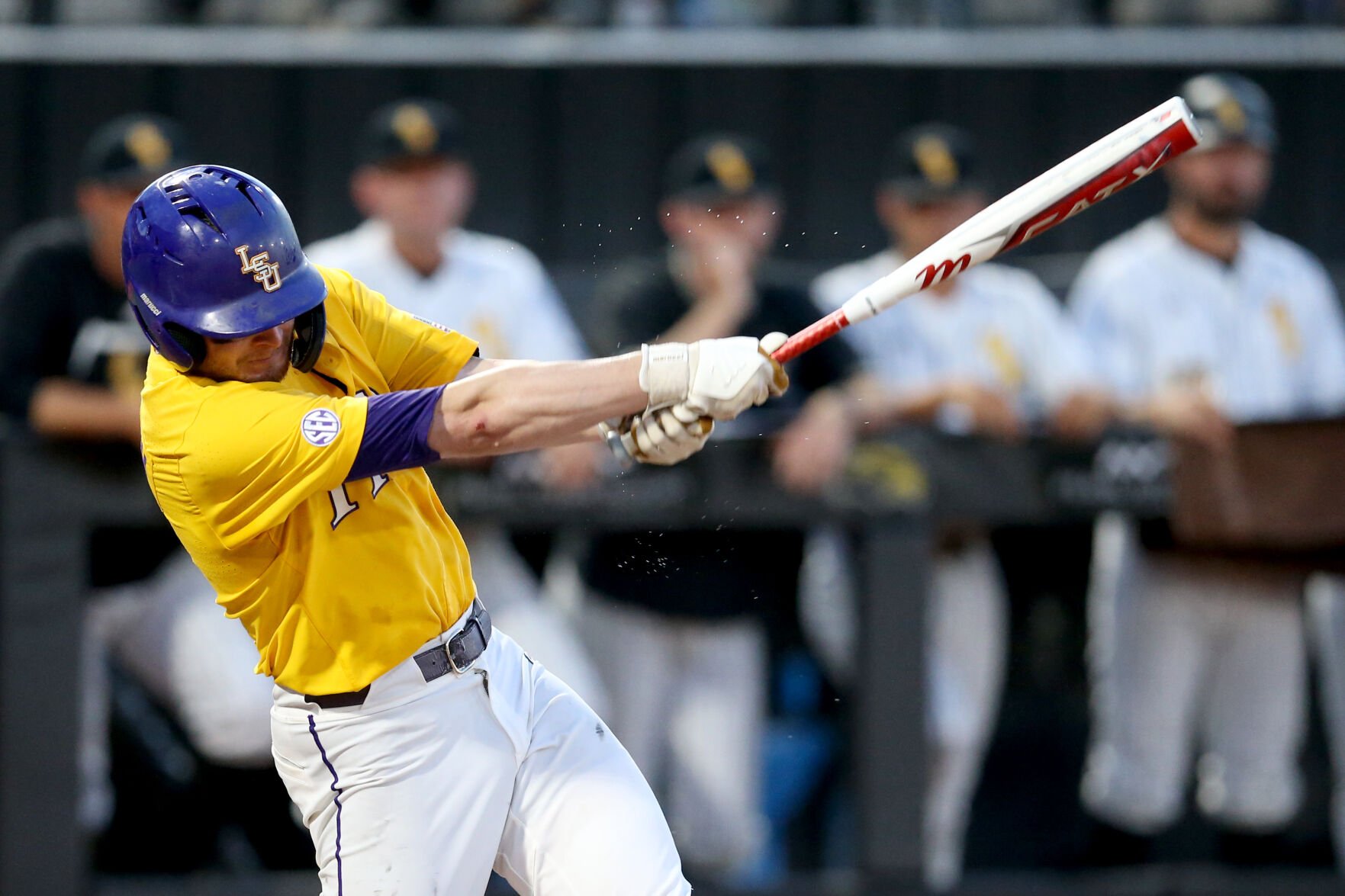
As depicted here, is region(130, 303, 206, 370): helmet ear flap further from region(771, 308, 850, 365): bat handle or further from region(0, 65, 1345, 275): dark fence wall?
region(0, 65, 1345, 275): dark fence wall

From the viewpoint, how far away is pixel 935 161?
530cm

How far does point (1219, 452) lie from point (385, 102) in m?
3.35

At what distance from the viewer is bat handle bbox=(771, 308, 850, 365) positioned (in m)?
2.77

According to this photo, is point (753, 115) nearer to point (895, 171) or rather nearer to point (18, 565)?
point (895, 171)

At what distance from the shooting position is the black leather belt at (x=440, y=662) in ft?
9.26

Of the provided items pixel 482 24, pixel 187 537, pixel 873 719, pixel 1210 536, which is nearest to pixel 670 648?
pixel 873 719

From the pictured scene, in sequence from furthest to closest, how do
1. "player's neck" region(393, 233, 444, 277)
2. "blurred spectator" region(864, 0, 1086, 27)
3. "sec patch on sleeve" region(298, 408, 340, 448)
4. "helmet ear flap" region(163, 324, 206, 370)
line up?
1. "blurred spectator" region(864, 0, 1086, 27)
2. "player's neck" region(393, 233, 444, 277)
3. "helmet ear flap" region(163, 324, 206, 370)
4. "sec patch on sleeve" region(298, 408, 340, 448)

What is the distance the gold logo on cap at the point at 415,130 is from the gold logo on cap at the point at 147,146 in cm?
68

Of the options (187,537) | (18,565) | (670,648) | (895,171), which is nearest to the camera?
(187,537)

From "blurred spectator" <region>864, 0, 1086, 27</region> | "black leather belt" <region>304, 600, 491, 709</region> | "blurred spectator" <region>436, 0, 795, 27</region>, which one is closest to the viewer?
"black leather belt" <region>304, 600, 491, 709</region>

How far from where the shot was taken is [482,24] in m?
6.39

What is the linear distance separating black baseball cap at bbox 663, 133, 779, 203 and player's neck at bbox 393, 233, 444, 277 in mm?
756

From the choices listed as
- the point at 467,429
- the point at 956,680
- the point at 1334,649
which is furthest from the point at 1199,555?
the point at 467,429

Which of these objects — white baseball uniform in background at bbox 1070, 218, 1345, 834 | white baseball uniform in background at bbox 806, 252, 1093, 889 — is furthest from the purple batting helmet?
white baseball uniform in background at bbox 1070, 218, 1345, 834
